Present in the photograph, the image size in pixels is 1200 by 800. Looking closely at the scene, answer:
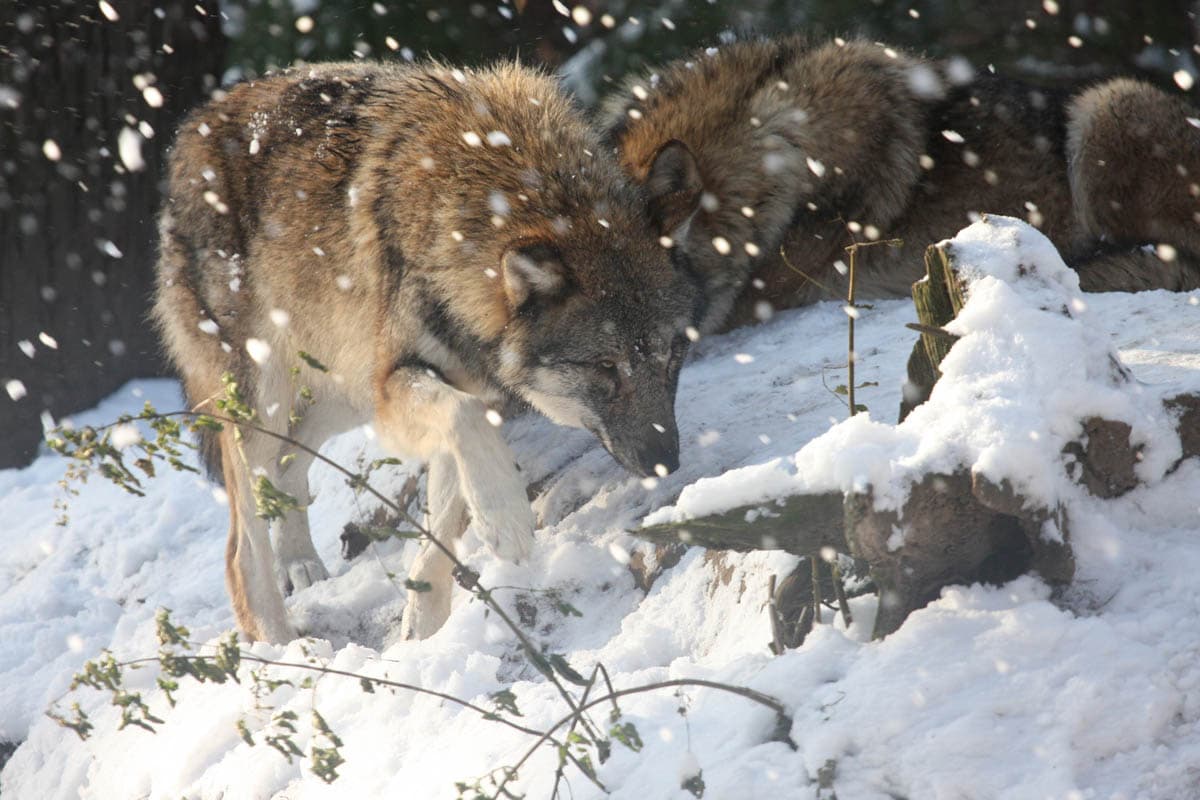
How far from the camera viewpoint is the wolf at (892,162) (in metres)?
5.10

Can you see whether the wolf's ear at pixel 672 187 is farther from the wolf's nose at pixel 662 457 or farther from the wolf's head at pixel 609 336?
the wolf's nose at pixel 662 457

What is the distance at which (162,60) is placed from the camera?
7.25m

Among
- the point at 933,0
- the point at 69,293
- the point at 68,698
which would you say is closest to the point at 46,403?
the point at 69,293

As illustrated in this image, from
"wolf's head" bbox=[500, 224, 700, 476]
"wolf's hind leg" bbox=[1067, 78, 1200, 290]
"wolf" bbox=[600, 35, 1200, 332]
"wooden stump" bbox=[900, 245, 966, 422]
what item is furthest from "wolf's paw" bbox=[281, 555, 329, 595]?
"wolf's hind leg" bbox=[1067, 78, 1200, 290]

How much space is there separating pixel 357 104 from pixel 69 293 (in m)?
3.81

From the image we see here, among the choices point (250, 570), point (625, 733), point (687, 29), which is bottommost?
point (250, 570)

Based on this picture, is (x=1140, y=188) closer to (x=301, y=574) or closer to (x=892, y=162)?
(x=892, y=162)

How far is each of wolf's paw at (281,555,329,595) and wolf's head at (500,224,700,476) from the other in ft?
5.17

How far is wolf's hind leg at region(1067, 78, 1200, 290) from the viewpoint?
200 inches

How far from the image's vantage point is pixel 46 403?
739cm

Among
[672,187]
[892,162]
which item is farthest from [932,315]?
[892,162]

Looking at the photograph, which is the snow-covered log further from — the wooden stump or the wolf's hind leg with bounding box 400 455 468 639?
the wolf's hind leg with bounding box 400 455 468 639

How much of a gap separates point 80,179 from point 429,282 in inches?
168

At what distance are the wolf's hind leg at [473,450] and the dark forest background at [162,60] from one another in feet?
9.91
